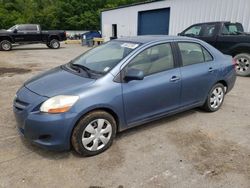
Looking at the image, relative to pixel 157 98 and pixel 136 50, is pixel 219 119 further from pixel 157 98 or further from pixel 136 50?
pixel 136 50

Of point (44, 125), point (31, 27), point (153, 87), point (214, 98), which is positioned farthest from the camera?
point (31, 27)

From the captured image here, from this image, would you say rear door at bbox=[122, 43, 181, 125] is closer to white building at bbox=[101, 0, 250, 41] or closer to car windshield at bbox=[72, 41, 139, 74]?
car windshield at bbox=[72, 41, 139, 74]

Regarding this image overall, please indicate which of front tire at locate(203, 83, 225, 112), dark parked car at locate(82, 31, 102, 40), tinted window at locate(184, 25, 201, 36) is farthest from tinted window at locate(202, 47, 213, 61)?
dark parked car at locate(82, 31, 102, 40)

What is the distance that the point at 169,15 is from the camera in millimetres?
15930

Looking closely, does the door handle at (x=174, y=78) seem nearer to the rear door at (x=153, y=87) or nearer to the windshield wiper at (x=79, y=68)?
the rear door at (x=153, y=87)

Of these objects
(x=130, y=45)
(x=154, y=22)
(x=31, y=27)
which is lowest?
(x=130, y=45)

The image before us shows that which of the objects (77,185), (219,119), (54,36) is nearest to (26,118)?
(77,185)

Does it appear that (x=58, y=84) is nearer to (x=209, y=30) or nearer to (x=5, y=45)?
(x=209, y=30)

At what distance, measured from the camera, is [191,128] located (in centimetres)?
421

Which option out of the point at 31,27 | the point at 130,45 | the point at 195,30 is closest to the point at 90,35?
the point at 31,27

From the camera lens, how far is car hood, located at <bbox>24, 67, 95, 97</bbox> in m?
3.18

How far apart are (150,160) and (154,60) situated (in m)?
1.50

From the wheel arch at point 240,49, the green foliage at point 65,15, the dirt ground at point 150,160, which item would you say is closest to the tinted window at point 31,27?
the wheel arch at point 240,49

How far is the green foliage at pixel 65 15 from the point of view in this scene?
1802 inches
